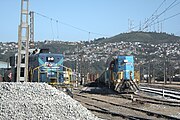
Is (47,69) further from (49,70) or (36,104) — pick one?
(36,104)

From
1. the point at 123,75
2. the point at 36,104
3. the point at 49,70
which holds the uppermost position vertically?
the point at 49,70

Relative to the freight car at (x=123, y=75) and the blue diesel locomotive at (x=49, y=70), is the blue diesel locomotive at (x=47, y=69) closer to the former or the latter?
the blue diesel locomotive at (x=49, y=70)

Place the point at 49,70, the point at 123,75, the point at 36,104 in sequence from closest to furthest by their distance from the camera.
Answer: the point at 36,104
the point at 49,70
the point at 123,75

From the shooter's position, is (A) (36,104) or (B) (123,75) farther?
(B) (123,75)

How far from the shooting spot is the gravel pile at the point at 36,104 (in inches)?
364

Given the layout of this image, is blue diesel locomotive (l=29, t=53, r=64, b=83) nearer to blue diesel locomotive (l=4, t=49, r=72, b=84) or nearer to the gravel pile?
blue diesel locomotive (l=4, t=49, r=72, b=84)

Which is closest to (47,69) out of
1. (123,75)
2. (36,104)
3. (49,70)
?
(49,70)

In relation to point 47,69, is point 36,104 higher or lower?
lower

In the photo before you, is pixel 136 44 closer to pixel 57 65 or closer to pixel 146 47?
pixel 146 47

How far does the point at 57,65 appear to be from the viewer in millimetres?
20844

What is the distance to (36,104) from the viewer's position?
9836 millimetres

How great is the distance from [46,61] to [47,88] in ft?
30.8

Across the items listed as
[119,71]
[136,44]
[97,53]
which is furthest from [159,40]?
[119,71]

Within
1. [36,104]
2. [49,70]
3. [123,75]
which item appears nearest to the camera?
[36,104]
